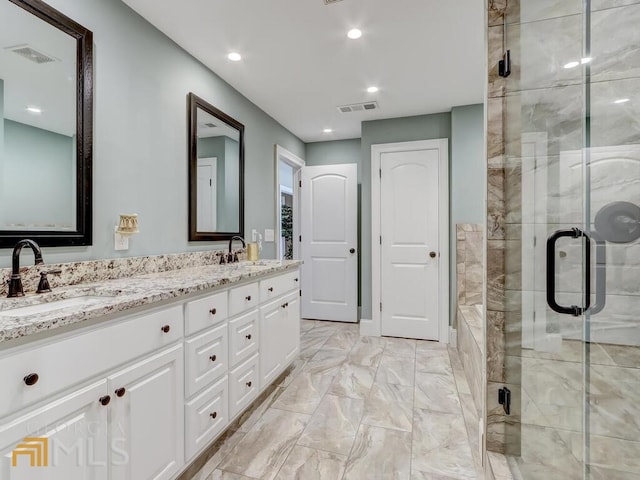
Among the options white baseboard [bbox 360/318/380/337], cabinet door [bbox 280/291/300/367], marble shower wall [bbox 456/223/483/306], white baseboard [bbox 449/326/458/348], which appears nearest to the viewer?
cabinet door [bbox 280/291/300/367]

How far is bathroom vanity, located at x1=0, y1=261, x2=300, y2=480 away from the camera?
888 millimetres

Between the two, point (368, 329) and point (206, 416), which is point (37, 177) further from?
point (368, 329)

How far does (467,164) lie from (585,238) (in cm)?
241

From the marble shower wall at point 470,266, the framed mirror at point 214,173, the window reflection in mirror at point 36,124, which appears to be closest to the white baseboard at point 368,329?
the marble shower wall at point 470,266

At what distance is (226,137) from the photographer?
2764mm

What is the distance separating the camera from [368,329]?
3805mm

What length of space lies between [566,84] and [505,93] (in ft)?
0.95

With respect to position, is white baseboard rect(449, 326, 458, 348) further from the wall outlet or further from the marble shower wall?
the wall outlet

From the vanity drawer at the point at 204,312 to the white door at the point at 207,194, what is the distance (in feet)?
2.83

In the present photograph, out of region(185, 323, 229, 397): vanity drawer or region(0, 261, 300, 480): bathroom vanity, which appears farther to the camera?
region(185, 323, 229, 397): vanity drawer

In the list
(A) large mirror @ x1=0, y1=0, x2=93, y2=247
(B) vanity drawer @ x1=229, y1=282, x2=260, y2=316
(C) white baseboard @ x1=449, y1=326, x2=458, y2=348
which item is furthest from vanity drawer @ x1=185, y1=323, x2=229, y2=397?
(C) white baseboard @ x1=449, y1=326, x2=458, y2=348

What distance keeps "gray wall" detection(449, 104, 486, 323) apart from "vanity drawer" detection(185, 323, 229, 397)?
8.75 feet

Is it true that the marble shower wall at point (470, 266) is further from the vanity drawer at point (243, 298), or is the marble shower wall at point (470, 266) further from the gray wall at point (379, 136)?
the vanity drawer at point (243, 298)

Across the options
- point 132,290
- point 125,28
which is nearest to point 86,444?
point 132,290
